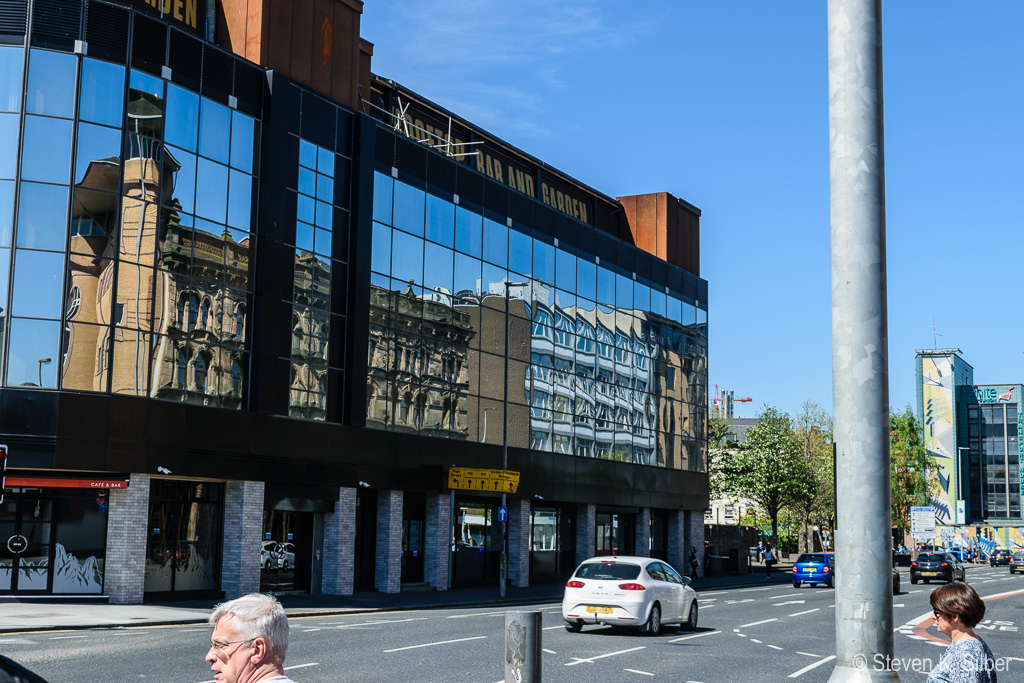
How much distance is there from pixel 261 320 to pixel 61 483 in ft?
23.3

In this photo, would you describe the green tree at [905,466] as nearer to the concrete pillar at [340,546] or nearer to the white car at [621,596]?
the concrete pillar at [340,546]

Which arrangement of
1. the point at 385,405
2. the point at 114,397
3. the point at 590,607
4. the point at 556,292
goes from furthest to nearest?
the point at 556,292 < the point at 385,405 < the point at 114,397 < the point at 590,607

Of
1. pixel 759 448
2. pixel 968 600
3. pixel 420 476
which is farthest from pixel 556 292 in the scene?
pixel 968 600

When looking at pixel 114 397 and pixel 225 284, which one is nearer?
pixel 114 397

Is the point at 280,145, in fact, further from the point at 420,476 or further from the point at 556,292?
the point at 556,292

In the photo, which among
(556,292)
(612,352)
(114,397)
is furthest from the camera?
(612,352)

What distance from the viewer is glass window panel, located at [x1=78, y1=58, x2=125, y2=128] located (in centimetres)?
2922

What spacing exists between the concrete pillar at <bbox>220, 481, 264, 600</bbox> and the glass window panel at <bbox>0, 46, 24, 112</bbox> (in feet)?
37.5

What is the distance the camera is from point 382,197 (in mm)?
37625

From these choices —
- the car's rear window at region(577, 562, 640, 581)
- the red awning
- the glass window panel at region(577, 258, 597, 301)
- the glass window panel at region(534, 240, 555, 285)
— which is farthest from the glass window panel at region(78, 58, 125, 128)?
the glass window panel at region(577, 258, 597, 301)

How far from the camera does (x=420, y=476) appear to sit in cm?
3906

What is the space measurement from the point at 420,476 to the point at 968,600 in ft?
112

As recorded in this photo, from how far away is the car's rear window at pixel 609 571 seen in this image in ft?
72.4

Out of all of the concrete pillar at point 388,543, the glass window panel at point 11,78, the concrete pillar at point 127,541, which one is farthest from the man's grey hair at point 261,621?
the concrete pillar at point 388,543
